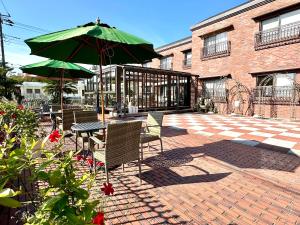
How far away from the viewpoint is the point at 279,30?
1058 cm

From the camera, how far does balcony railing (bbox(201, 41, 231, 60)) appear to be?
13.1 metres

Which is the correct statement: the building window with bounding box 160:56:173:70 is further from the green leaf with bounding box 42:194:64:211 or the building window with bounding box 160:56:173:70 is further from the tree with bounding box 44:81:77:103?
the green leaf with bounding box 42:194:64:211

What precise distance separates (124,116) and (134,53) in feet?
22.0

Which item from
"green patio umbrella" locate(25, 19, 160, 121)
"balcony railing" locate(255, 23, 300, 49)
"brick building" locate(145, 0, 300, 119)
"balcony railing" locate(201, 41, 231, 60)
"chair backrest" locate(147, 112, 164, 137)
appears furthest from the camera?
"balcony railing" locate(201, 41, 231, 60)

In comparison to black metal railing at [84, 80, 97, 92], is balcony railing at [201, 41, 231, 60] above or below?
above

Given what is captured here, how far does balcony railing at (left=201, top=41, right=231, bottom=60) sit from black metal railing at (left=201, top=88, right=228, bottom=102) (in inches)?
89.4

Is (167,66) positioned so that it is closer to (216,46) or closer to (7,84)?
(216,46)

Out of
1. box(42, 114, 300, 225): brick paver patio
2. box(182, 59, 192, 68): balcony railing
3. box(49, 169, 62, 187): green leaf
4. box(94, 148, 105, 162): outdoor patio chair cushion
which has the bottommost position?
box(42, 114, 300, 225): brick paver patio

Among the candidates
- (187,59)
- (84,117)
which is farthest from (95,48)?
(187,59)

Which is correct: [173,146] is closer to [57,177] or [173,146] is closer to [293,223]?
[293,223]

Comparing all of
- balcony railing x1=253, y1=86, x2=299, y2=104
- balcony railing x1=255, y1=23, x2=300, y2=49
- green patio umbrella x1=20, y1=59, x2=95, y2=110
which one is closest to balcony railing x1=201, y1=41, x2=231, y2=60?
balcony railing x1=255, y1=23, x2=300, y2=49

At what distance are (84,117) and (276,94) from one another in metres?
10.2

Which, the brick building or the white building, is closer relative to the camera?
the brick building

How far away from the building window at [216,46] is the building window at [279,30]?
2.10 m
